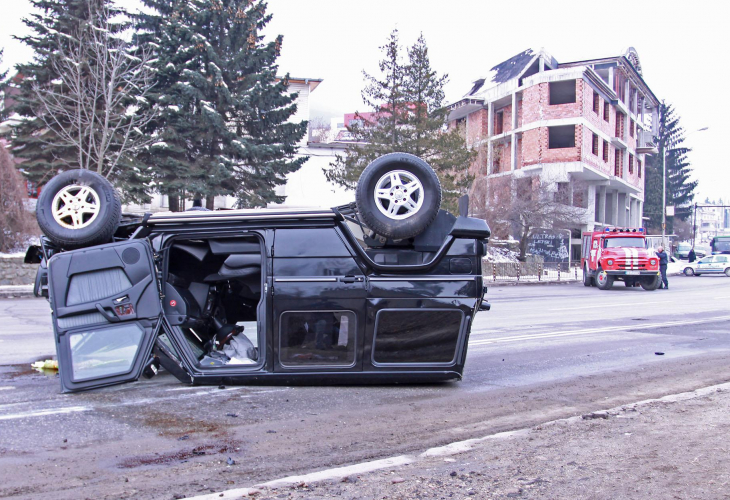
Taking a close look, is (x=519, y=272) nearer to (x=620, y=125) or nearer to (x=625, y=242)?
(x=625, y=242)

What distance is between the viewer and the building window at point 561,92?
4675 centimetres

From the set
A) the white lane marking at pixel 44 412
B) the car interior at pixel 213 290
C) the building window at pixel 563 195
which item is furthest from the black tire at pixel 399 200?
the building window at pixel 563 195

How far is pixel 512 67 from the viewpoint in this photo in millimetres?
52719

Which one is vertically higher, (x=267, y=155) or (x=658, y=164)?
(x=658, y=164)

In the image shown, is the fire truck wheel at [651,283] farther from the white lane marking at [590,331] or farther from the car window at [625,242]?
the white lane marking at [590,331]

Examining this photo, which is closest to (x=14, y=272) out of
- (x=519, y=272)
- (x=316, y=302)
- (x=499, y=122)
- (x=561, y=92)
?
(x=316, y=302)

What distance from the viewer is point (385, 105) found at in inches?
1223

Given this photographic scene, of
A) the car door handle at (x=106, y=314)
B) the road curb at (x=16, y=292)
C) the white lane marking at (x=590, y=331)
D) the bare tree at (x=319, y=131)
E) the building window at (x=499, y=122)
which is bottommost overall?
the road curb at (x=16, y=292)

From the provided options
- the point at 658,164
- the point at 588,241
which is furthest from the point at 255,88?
the point at 658,164

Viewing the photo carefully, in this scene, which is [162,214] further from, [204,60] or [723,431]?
[204,60]

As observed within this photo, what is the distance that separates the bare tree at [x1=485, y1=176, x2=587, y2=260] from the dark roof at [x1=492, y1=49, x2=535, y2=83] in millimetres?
14051

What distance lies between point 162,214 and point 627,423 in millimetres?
4597

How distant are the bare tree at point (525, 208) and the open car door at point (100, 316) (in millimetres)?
33332

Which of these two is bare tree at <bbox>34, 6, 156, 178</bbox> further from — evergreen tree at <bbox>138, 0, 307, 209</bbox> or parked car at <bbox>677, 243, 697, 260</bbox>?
parked car at <bbox>677, 243, 697, 260</bbox>
